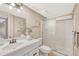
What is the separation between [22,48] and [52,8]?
733 millimetres

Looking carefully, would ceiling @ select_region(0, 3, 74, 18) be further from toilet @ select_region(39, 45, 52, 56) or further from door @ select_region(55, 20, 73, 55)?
toilet @ select_region(39, 45, 52, 56)

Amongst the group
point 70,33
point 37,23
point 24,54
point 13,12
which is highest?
point 13,12

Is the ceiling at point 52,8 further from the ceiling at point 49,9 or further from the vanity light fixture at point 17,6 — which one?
the vanity light fixture at point 17,6

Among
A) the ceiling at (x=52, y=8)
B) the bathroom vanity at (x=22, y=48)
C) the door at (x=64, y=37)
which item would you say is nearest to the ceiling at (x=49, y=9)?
the ceiling at (x=52, y=8)

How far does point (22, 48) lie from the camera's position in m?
1.25

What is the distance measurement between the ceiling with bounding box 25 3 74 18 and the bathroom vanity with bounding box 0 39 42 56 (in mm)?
448

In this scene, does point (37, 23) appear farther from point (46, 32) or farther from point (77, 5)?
point (77, 5)

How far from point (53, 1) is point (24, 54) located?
0.88 metres

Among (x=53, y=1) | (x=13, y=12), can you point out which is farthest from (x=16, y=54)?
(x=53, y=1)

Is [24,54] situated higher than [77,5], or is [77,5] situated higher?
[77,5]

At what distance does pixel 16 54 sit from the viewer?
47.9 inches

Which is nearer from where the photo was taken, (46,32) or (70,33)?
(70,33)

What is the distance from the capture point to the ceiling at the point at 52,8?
1.24 metres

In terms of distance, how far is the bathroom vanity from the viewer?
1172mm
